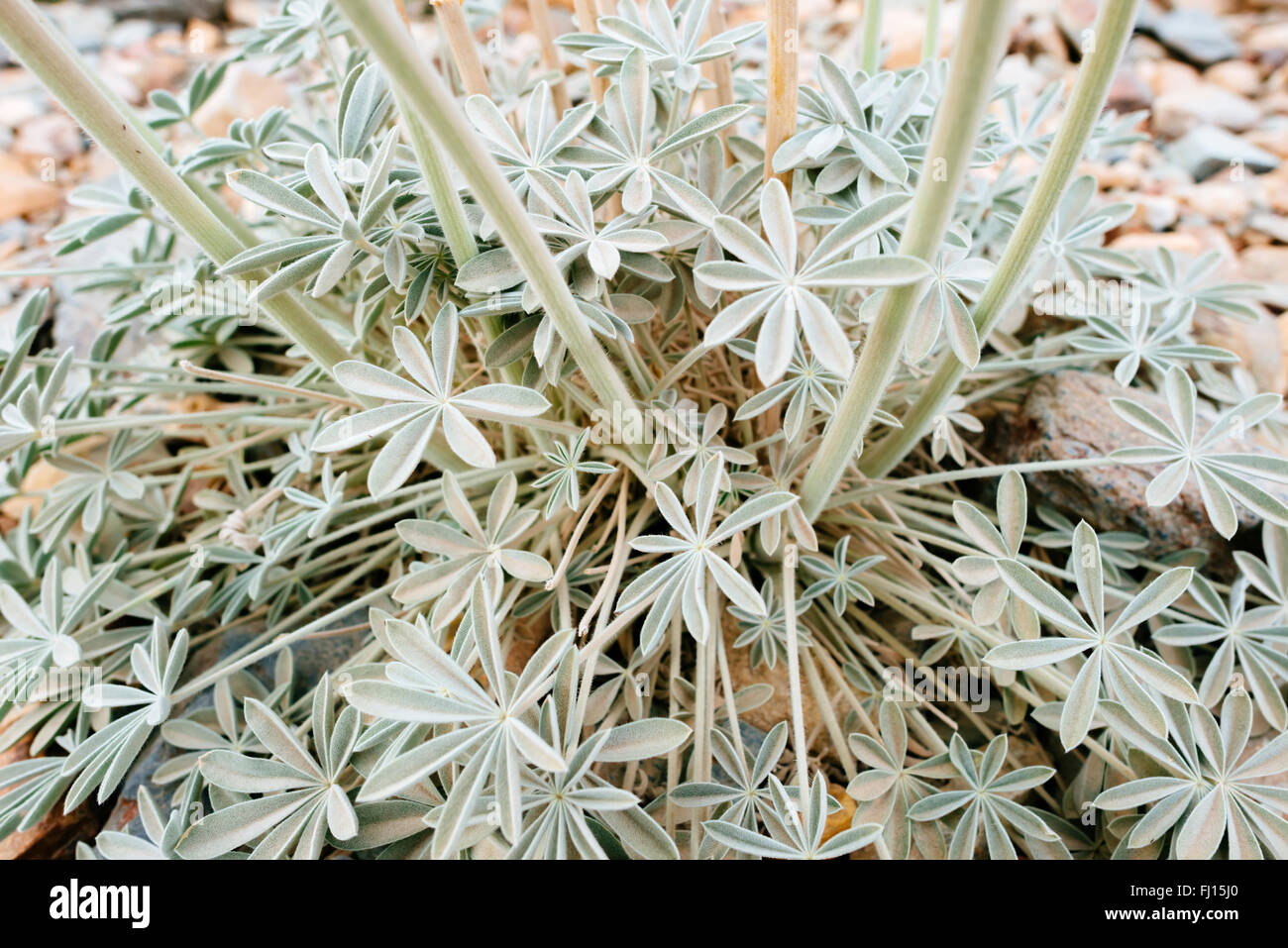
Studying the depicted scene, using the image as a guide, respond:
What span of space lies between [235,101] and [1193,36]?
2.58 metres

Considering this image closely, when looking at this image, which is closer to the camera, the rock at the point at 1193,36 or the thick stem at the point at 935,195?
the thick stem at the point at 935,195

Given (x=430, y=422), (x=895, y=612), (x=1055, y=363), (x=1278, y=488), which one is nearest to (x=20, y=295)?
(x=430, y=422)

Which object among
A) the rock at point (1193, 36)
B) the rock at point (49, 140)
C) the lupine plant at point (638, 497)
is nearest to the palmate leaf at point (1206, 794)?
the lupine plant at point (638, 497)

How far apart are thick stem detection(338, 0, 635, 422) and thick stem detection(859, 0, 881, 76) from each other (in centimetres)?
70

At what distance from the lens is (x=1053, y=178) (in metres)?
0.80

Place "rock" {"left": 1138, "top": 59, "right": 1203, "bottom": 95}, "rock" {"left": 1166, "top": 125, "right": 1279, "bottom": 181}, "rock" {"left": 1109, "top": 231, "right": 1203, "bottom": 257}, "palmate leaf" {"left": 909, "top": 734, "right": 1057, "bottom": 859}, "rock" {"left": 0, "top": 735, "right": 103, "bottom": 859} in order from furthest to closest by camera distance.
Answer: "rock" {"left": 1138, "top": 59, "right": 1203, "bottom": 95} < "rock" {"left": 1166, "top": 125, "right": 1279, "bottom": 181} < "rock" {"left": 1109, "top": 231, "right": 1203, "bottom": 257} < "rock" {"left": 0, "top": 735, "right": 103, "bottom": 859} < "palmate leaf" {"left": 909, "top": 734, "right": 1057, "bottom": 859}

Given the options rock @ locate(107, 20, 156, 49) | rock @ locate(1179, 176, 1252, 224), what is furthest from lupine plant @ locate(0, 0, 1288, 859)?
rock @ locate(107, 20, 156, 49)

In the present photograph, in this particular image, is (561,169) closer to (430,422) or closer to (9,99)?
(430,422)

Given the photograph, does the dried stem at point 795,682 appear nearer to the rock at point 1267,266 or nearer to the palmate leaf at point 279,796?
the palmate leaf at point 279,796

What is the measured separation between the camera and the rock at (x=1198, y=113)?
7.02ft

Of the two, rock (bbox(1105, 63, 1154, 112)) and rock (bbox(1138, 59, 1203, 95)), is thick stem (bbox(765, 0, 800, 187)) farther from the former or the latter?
rock (bbox(1138, 59, 1203, 95))

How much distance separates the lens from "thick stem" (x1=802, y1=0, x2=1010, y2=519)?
596 mm

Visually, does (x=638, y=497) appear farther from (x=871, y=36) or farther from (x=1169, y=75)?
(x=1169, y=75)

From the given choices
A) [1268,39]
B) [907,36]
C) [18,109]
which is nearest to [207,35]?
[18,109]
